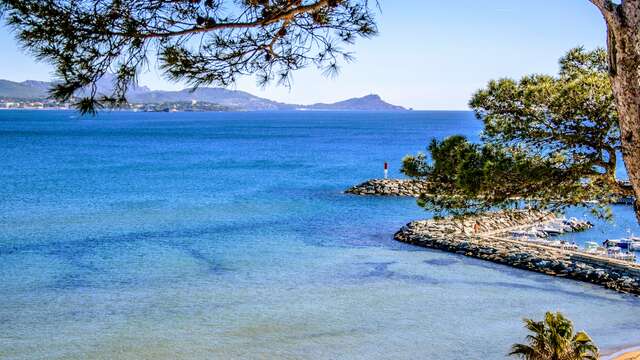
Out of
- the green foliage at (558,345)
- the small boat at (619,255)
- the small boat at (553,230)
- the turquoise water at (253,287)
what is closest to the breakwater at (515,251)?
the turquoise water at (253,287)

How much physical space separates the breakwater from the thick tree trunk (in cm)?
909

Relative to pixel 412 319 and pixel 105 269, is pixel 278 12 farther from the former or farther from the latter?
pixel 105 269

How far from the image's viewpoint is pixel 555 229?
78.9 ft

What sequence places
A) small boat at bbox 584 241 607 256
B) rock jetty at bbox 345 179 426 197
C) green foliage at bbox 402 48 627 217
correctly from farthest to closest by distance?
rock jetty at bbox 345 179 426 197 < small boat at bbox 584 241 607 256 < green foliage at bbox 402 48 627 217

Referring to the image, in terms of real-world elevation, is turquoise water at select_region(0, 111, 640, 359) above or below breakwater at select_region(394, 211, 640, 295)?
below

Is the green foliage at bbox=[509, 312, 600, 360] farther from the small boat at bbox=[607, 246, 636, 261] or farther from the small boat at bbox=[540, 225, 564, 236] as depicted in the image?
the small boat at bbox=[540, 225, 564, 236]

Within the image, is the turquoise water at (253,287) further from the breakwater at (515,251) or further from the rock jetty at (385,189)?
the rock jetty at (385,189)

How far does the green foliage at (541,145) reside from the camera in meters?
7.23

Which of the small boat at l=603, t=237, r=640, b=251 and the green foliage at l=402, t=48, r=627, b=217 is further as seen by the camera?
the small boat at l=603, t=237, r=640, b=251

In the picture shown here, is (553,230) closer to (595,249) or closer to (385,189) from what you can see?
(595,249)

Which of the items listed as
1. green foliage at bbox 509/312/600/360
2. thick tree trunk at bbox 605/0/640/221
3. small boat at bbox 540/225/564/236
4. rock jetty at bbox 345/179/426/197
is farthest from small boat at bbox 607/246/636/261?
thick tree trunk at bbox 605/0/640/221

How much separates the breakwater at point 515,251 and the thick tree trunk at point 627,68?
9.09m

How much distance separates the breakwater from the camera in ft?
56.7

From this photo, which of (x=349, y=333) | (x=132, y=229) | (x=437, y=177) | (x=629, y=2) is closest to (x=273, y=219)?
(x=132, y=229)
